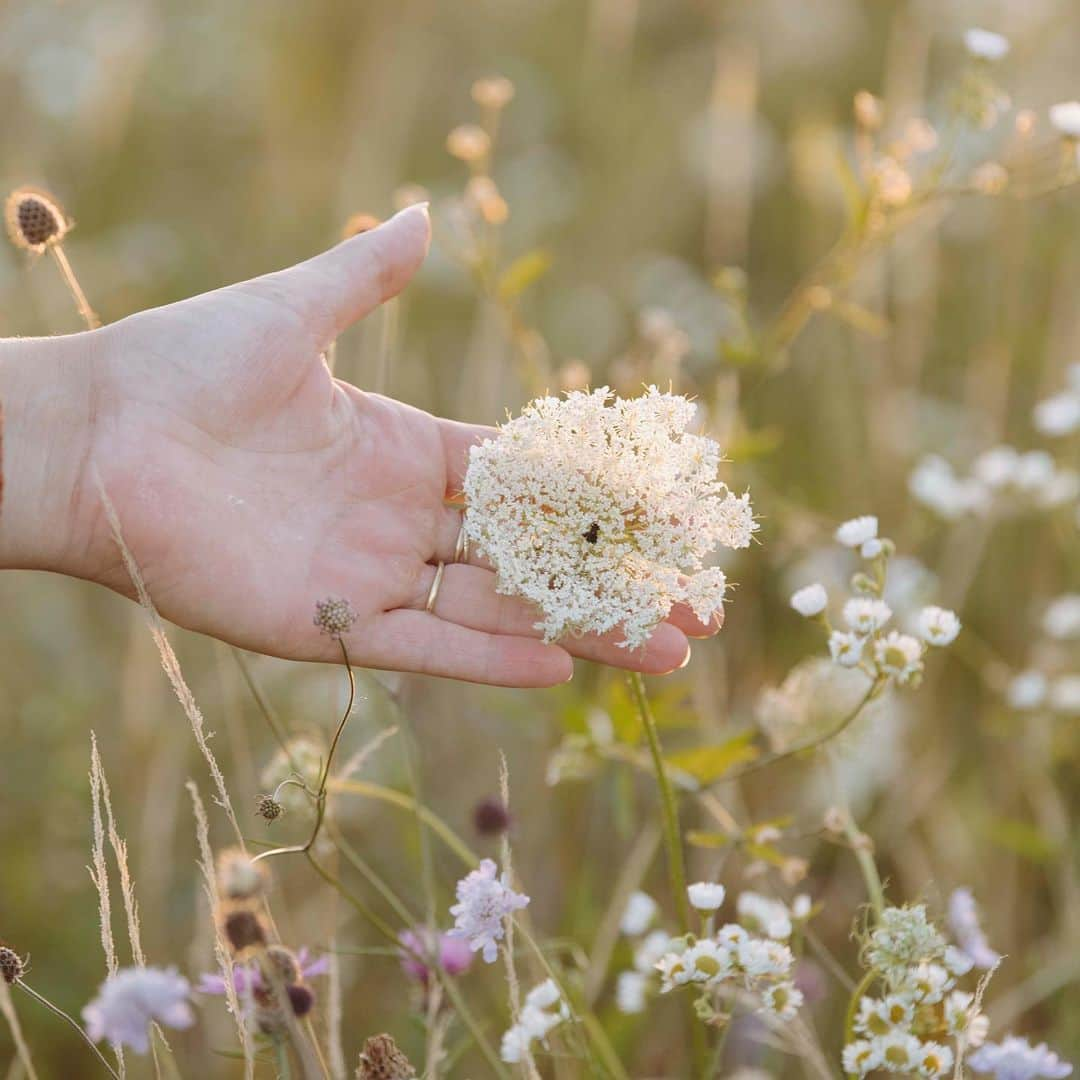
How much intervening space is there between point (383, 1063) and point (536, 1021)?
229 mm

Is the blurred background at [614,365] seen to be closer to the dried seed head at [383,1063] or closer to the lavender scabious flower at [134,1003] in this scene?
the dried seed head at [383,1063]

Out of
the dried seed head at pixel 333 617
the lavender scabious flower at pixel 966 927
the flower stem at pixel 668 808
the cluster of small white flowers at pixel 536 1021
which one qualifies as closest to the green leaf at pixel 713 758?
the flower stem at pixel 668 808

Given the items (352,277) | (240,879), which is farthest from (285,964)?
(352,277)

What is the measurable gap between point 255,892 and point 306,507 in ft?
3.53

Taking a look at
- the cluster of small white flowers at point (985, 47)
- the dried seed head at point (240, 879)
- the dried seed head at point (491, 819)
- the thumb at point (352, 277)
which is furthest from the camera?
the cluster of small white flowers at point (985, 47)

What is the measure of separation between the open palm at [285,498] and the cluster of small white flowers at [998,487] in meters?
1.09

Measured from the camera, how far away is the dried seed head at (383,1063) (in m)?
1.33

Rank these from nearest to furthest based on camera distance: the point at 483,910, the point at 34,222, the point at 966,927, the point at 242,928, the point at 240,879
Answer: the point at 240,879
the point at 242,928
the point at 483,910
the point at 966,927
the point at 34,222

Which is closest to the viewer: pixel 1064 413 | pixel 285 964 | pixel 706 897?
pixel 285 964

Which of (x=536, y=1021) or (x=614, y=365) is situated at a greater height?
(x=614, y=365)

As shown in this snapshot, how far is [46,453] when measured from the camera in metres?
1.92

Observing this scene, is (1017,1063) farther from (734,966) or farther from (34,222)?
(34,222)

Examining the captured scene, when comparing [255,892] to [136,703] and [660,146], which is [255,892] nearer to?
[136,703]

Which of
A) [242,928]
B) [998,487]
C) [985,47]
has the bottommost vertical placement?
[242,928]
